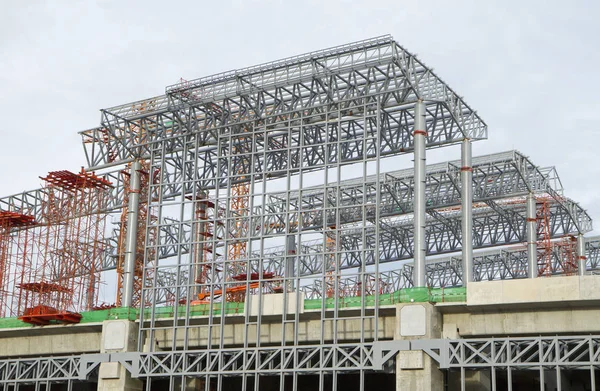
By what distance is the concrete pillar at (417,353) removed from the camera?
48.9 metres

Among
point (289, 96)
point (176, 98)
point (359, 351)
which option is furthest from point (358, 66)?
point (359, 351)

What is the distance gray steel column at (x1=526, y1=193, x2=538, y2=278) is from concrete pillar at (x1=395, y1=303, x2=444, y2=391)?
24.3m

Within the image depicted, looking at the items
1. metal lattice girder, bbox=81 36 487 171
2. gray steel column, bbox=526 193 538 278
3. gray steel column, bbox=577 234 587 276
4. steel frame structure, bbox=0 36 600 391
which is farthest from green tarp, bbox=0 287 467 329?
gray steel column, bbox=577 234 587 276

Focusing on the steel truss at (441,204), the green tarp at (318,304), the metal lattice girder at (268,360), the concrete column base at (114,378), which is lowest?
the concrete column base at (114,378)

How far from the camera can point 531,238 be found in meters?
75.1

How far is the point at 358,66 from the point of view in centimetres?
5738

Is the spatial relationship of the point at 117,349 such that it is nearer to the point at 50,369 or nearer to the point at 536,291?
the point at 50,369

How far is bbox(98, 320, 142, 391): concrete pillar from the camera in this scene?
57.8 meters

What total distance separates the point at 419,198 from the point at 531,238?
2360 centimetres

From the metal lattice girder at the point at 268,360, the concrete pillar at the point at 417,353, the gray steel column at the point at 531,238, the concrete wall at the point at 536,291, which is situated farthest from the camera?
the gray steel column at the point at 531,238

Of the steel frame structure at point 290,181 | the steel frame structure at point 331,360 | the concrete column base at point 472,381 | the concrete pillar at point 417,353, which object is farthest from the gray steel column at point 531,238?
the concrete pillar at point 417,353

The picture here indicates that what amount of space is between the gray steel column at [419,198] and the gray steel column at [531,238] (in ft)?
68.6

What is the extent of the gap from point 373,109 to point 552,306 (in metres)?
18.2

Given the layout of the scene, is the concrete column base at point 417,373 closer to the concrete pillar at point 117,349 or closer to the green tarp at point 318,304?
the green tarp at point 318,304
